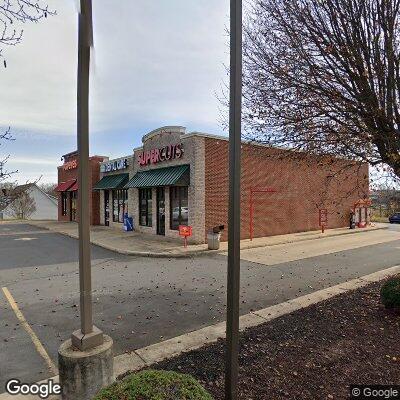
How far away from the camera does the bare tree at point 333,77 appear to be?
5.32 metres

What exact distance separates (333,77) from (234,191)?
13.2ft

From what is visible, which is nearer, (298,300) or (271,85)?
(271,85)

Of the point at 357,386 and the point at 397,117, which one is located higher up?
the point at 397,117

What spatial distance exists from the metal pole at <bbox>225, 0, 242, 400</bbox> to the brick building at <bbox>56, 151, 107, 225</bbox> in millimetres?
24286

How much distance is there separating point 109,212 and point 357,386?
892 inches

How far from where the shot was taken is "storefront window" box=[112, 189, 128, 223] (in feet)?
73.7

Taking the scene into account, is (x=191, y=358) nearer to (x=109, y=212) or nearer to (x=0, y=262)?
(x=0, y=262)

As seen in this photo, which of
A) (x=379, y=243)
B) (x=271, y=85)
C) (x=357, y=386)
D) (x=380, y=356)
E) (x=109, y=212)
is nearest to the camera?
(x=357, y=386)

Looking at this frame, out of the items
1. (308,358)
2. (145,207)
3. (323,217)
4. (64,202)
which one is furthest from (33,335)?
(64,202)

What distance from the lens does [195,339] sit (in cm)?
509

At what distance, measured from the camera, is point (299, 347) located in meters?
4.56

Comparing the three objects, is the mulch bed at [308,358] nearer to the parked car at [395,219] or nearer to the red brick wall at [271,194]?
the red brick wall at [271,194]

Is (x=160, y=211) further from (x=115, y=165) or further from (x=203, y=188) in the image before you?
(x=115, y=165)

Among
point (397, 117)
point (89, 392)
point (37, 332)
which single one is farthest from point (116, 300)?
point (397, 117)
